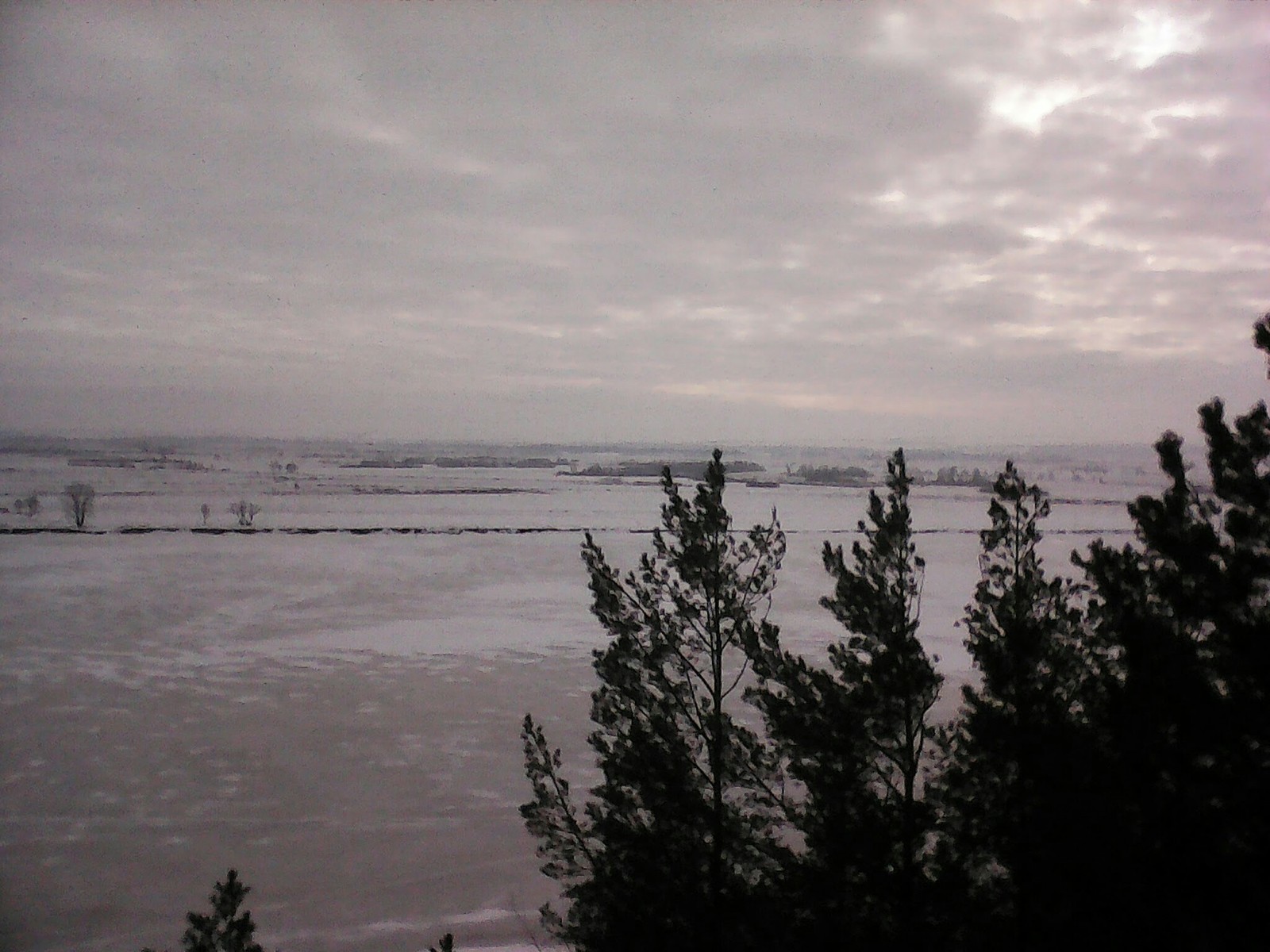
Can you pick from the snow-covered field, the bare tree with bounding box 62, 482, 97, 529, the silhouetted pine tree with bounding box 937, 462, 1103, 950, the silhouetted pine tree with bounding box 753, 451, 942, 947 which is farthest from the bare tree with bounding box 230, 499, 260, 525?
the silhouetted pine tree with bounding box 937, 462, 1103, 950

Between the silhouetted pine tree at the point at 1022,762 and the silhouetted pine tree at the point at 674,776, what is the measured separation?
160 centimetres

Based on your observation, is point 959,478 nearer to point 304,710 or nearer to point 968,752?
point 968,752

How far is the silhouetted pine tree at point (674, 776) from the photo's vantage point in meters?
6.03

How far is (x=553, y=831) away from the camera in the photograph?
6664 mm

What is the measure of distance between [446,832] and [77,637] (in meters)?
16.9

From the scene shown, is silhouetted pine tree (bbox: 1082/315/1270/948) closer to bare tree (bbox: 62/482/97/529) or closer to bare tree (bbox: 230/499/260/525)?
bare tree (bbox: 62/482/97/529)

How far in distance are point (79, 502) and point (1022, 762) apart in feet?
147

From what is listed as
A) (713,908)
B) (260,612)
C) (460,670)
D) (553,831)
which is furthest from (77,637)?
(713,908)

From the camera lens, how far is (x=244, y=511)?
4462 centimetres

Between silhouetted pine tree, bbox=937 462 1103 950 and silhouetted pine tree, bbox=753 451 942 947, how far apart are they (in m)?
0.35

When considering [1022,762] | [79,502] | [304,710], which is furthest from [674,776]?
[79,502]

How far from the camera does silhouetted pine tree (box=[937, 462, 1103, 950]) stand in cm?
482

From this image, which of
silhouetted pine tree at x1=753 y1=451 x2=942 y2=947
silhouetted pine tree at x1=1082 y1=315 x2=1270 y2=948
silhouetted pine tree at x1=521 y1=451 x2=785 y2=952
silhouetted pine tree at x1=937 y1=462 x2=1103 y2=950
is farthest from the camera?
silhouetted pine tree at x1=521 y1=451 x2=785 y2=952

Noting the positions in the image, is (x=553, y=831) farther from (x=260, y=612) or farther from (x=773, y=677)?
(x=260, y=612)
